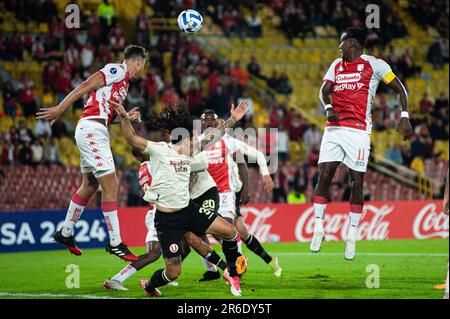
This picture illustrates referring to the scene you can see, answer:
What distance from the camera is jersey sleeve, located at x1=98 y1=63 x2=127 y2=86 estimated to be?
11.8 meters

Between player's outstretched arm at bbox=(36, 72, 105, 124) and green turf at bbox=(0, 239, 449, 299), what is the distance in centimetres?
227

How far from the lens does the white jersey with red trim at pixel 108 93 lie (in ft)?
39.1

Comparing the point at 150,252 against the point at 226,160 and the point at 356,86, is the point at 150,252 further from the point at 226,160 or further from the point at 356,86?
the point at 356,86

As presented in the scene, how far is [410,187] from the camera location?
84.5ft

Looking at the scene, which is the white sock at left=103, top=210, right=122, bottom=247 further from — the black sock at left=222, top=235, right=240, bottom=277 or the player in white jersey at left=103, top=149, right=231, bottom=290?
the black sock at left=222, top=235, right=240, bottom=277

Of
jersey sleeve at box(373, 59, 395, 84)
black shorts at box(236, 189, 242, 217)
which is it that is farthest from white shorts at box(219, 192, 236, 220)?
jersey sleeve at box(373, 59, 395, 84)

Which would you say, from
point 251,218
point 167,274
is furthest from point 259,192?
point 167,274

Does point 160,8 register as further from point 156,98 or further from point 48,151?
point 48,151

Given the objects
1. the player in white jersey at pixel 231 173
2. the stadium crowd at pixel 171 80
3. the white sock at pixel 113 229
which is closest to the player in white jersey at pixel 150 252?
the white sock at pixel 113 229

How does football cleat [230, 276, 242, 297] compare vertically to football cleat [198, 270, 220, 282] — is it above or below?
above

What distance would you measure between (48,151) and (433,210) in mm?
9727

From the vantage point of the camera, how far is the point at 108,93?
1199 cm

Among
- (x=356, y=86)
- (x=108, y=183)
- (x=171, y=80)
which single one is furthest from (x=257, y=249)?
(x=171, y=80)

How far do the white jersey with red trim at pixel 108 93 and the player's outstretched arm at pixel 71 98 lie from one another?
0.16 meters
